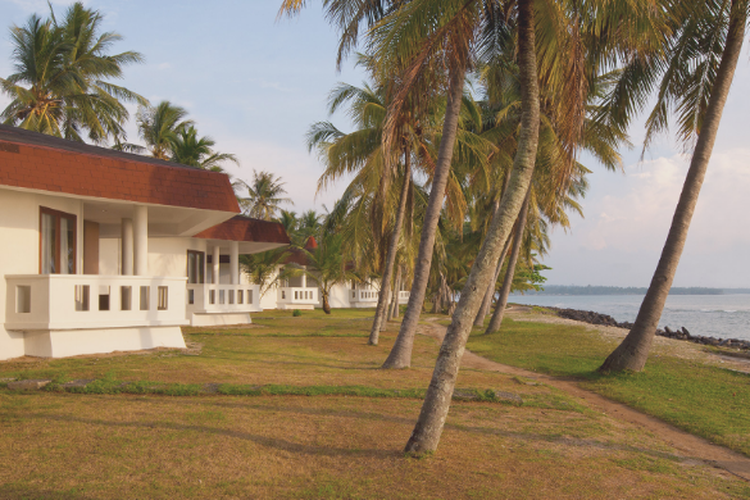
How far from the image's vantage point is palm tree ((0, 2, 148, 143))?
82.7 ft

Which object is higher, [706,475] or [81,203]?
[81,203]

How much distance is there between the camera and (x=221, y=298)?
819 inches

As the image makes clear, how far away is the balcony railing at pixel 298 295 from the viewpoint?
3575 cm

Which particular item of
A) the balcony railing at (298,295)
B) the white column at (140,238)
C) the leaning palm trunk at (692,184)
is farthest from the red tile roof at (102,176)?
the balcony railing at (298,295)

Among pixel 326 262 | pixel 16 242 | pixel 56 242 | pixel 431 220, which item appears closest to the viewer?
pixel 16 242

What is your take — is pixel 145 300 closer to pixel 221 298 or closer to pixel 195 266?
pixel 221 298

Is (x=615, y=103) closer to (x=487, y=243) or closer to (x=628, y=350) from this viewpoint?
(x=628, y=350)

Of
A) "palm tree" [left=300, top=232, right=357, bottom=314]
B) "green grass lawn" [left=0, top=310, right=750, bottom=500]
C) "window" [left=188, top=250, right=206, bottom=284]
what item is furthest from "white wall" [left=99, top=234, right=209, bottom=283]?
"palm tree" [left=300, top=232, right=357, bottom=314]

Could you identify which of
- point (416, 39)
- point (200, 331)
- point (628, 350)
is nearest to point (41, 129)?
point (200, 331)

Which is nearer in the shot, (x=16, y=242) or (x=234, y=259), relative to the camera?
(x=16, y=242)

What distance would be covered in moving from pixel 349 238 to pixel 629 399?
10.4 m

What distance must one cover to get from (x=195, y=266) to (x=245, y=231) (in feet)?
7.75

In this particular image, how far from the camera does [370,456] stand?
207 inches

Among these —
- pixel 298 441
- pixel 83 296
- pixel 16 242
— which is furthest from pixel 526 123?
pixel 83 296
